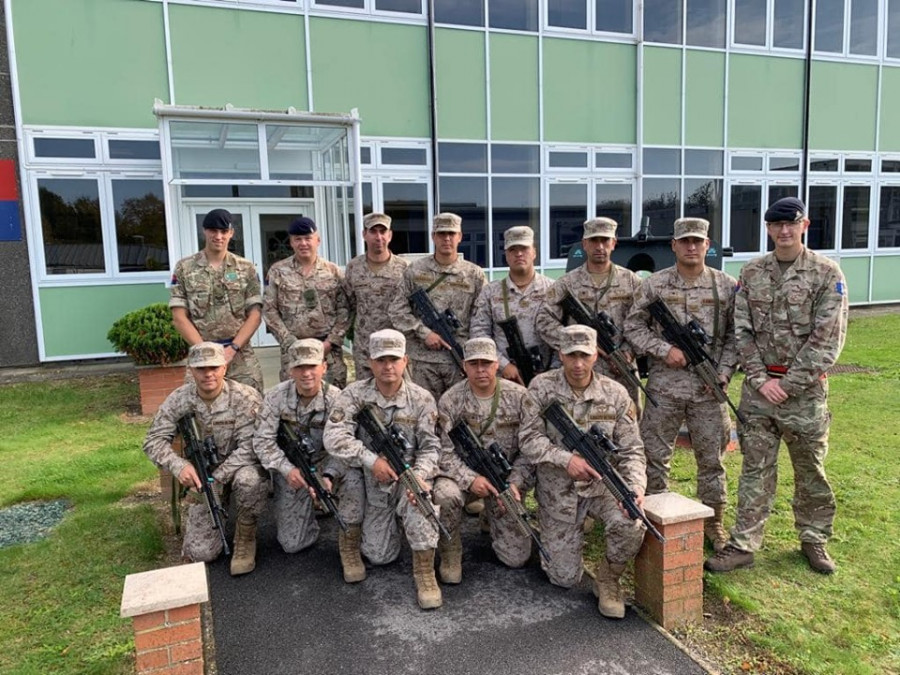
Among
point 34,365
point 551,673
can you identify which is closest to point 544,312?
point 551,673

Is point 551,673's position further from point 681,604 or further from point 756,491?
point 756,491

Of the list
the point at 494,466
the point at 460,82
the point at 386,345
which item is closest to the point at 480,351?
the point at 386,345

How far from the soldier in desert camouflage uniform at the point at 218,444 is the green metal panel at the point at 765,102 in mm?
12552

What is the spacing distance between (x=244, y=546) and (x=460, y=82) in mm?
9498

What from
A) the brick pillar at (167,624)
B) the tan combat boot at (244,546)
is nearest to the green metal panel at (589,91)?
the tan combat boot at (244,546)

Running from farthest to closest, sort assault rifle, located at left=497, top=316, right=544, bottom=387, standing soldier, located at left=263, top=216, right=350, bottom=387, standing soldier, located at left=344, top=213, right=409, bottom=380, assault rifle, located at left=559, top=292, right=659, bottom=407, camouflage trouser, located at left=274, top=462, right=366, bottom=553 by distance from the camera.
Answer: standing soldier, located at left=344, top=213, right=409, bottom=380, standing soldier, located at left=263, top=216, right=350, bottom=387, assault rifle, located at left=497, top=316, right=544, bottom=387, assault rifle, located at left=559, top=292, right=659, bottom=407, camouflage trouser, located at left=274, top=462, right=366, bottom=553

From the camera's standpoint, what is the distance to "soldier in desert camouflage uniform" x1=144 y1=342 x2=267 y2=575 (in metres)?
4.29

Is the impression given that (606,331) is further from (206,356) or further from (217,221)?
(217,221)

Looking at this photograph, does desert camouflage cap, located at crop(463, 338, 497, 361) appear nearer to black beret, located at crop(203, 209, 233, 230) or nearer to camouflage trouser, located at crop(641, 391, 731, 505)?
camouflage trouser, located at crop(641, 391, 731, 505)

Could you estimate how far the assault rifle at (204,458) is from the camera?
161 inches

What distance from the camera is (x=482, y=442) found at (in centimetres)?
417

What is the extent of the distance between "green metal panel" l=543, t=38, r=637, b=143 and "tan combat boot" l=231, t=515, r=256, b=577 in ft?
32.5

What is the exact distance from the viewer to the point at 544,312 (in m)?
4.80

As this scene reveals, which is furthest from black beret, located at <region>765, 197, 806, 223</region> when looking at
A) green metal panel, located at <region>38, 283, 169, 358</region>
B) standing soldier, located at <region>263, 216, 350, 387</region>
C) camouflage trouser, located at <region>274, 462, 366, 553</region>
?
green metal panel, located at <region>38, 283, 169, 358</region>
